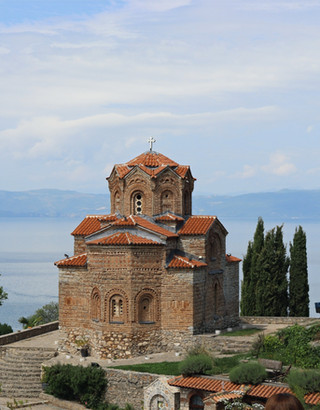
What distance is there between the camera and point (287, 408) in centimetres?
544

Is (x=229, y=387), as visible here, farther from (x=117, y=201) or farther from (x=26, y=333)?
(x=26, y=333)

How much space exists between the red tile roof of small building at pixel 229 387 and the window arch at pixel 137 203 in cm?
942

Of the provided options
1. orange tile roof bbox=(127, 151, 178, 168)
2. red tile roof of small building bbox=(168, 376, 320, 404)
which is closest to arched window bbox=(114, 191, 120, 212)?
orange tile roof bbox=(127, 151, 178, 168)

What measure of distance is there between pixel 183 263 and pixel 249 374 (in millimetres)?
8093

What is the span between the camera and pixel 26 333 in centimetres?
3105

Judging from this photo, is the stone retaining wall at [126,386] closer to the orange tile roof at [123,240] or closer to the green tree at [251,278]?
the orange tile roof at [123,240]

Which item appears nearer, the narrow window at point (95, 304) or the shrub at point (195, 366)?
the shrub at point (195, 366)

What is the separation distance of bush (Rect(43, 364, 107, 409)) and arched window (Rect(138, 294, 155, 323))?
3.55m

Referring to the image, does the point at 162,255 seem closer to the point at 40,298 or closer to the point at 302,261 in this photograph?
the point at 302,261

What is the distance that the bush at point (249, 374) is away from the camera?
64.5ft

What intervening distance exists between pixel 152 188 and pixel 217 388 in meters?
10.8

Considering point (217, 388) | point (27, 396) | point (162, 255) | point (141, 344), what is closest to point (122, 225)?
point (162, 255)

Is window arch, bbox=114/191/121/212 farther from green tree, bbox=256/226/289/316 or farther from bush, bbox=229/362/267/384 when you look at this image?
bush, bbox=229/362/267/384

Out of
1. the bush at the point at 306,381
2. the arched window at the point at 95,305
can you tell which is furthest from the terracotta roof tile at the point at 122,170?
the bush at the point at 306,381
